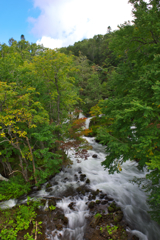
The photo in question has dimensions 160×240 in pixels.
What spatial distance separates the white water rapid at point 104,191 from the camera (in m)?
6.92

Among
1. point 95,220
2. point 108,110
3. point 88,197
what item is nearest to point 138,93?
point 108,110

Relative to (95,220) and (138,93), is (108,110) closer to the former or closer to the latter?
(138,93)

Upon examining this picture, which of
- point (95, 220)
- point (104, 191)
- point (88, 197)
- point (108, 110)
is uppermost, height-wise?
point (108, 110)

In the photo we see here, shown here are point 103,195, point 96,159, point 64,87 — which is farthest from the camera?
point 96,159

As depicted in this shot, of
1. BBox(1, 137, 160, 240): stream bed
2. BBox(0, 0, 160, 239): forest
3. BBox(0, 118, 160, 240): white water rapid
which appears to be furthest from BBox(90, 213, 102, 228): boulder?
BBox(0, 0, 160, 239): forest

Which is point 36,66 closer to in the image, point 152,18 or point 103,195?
point 152,18

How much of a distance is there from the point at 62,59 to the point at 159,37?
6.86m

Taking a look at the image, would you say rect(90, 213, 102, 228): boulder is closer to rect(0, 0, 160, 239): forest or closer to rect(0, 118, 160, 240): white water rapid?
rect(0, 118, 160, 240): white water rapid

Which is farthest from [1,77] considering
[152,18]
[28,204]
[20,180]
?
→ [152,18]

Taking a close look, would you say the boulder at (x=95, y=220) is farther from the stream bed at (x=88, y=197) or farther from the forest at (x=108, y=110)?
the forest at (x=108, y=110)

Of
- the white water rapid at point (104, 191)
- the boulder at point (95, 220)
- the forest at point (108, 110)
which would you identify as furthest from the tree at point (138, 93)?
the boulder at point (95, 220)

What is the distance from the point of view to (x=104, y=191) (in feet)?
32.3

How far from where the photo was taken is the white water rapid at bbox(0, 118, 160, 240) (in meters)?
6.92

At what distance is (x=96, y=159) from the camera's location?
15.1 m
